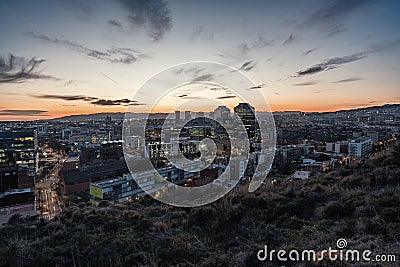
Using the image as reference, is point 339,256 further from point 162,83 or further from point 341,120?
point 341,120

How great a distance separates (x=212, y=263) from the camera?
95.3 inches

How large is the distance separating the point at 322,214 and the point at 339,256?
5.00ft

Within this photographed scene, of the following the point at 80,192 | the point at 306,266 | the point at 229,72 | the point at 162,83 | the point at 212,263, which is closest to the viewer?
the point at 306,266

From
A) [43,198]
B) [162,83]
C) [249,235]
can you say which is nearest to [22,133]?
[43,198]

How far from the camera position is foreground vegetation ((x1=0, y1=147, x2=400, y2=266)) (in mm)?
2629
